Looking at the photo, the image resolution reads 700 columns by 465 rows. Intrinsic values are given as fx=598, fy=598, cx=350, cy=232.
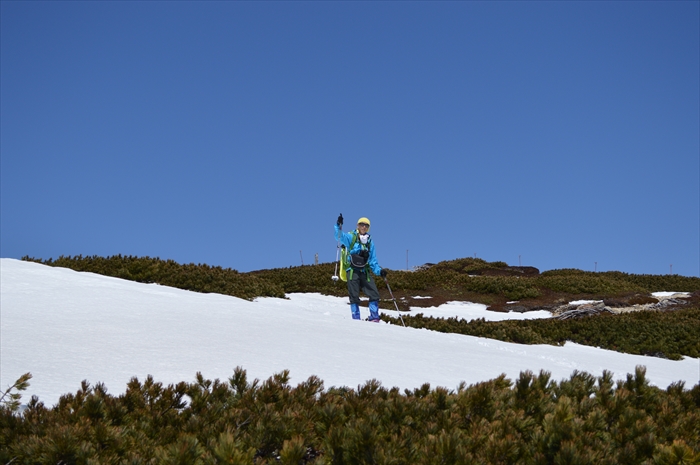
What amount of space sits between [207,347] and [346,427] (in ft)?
13.9

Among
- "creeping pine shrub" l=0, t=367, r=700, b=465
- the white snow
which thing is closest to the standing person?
the white snow

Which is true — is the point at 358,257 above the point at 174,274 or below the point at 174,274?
above

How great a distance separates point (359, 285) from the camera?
15.7 m

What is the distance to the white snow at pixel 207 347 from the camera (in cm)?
652

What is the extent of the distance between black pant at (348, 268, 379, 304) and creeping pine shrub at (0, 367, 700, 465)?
32.5 feet

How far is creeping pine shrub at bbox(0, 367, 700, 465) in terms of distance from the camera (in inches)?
142

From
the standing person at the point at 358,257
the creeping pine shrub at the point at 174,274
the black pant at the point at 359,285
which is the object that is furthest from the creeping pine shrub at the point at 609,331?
the creeping pine shrub at the point at 174,274

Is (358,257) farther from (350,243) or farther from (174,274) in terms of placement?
(174,274)

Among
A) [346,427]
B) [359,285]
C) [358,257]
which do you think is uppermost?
[358,257]

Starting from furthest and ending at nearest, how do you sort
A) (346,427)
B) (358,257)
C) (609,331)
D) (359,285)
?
1. (609,331)
2. (359,285)
3. (358,257)
4. (346,427)

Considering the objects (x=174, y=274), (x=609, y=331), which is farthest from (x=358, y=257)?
(x=609, y=331)

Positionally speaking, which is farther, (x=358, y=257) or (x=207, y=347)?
(x=358, y=257)

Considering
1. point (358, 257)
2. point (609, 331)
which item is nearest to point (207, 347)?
point (358, 257)

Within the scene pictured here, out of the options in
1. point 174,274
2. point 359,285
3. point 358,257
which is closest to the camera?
point 358,257
